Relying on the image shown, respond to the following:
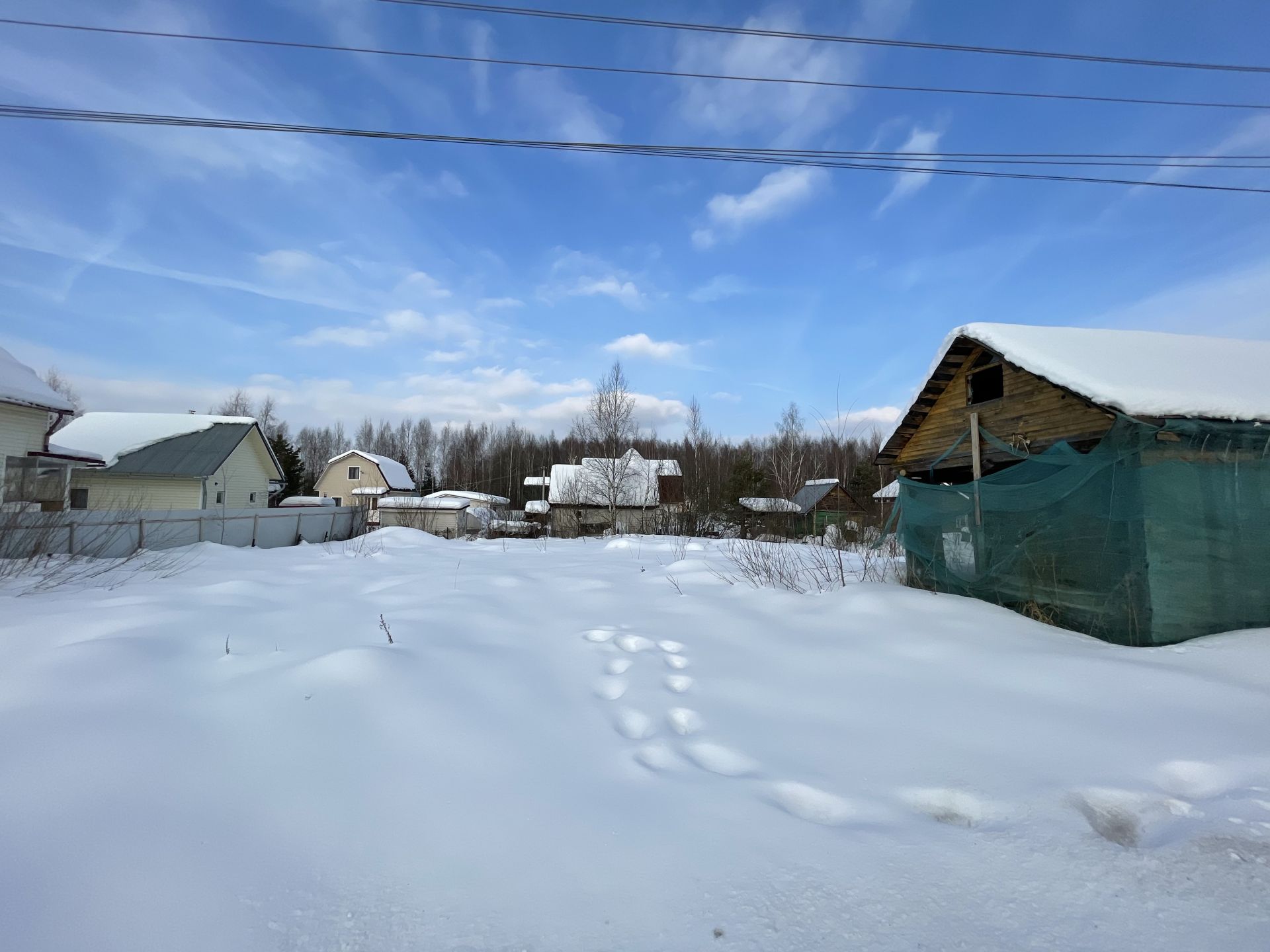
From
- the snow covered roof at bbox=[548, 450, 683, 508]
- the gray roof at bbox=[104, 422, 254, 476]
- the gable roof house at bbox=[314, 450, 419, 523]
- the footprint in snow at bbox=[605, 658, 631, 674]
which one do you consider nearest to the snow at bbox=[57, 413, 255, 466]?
the gray roof at bbox=[104, 422, 254, 476]

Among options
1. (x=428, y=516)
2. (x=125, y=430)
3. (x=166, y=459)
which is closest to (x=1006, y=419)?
(x=428, y=516)

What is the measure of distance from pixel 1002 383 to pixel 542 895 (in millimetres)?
9410

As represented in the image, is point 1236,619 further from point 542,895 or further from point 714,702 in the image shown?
point 542,895

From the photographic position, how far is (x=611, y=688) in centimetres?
451

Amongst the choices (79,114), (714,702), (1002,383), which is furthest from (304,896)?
(1002,383)

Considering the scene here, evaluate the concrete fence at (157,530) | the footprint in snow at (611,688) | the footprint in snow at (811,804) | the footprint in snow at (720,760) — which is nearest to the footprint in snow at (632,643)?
the footprint in snow at (611,688)

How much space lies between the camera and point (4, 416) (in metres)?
14.0

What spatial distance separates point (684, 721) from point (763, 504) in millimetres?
25811

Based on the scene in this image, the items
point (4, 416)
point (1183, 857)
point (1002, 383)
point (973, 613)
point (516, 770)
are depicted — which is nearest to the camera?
point (1183, 857)

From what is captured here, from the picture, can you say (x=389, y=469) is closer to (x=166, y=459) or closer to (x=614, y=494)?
(x=166, y=459)

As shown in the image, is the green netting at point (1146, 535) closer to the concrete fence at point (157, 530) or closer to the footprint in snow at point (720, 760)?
the footprint in snow at point (720, 760)

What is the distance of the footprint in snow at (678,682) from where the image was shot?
14.8ft

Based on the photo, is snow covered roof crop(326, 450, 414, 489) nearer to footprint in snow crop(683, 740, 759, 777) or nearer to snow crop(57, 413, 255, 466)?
snow crop(57, 413, 255, 466)

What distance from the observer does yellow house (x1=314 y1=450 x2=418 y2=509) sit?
142ft
